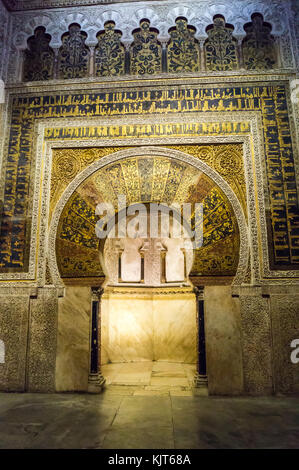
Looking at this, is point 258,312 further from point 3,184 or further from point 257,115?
point 3,184

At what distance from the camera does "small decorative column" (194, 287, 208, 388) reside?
4288 mm

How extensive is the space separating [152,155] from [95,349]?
108 inches

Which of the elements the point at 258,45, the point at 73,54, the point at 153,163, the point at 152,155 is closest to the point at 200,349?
the point at 153,163

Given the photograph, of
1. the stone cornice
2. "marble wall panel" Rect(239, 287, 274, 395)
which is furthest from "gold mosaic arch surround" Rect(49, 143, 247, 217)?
the stone cornice

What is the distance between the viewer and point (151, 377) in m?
5.27

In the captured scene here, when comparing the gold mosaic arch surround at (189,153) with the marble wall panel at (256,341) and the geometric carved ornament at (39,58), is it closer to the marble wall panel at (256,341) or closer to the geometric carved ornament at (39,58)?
the marble wall panel at (256,341)

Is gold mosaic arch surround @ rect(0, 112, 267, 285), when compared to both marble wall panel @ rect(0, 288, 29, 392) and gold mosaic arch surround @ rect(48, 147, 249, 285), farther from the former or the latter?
marble wall panel @ rect(0, 288, 29, 392)

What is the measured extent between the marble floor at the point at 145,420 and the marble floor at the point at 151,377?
1.1 inches

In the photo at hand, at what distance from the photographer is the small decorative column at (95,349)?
4.30 m

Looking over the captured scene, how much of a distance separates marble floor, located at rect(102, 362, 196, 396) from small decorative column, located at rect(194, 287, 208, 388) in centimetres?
21

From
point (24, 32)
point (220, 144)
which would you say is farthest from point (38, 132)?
point (220, 144)

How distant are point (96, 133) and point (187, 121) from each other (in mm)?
1317

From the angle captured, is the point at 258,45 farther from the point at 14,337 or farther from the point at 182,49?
the point at 14,337
